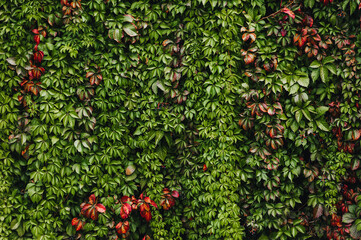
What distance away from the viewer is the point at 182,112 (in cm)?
283

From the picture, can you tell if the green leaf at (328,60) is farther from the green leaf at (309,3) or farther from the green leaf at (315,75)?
the green leaf at (309,3)

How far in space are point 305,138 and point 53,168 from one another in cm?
236

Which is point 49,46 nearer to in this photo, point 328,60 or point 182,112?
→ point 182,112

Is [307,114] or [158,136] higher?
[307,114]

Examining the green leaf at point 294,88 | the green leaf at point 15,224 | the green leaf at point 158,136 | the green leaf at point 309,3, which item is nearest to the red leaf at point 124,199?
the green leaf at point 158,136

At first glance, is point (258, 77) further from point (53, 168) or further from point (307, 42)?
point (53, 168)

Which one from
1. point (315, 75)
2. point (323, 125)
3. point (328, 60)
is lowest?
point (323, 125)

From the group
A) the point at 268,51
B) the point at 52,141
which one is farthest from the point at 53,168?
the point at 268,51

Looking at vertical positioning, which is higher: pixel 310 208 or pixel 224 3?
pixel 224 3

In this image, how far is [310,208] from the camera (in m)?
2.88

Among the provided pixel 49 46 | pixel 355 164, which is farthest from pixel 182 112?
pixel 355 164

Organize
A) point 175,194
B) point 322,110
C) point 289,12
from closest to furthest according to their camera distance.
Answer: point 289,12, point 322,110, point 175,194

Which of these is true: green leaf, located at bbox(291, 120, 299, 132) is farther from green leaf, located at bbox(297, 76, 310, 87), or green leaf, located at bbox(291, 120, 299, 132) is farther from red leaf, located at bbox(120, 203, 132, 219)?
red leaf, located at bbox(120, 203, 132, 219)

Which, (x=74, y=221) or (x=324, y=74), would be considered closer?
(x=324, y=74)
